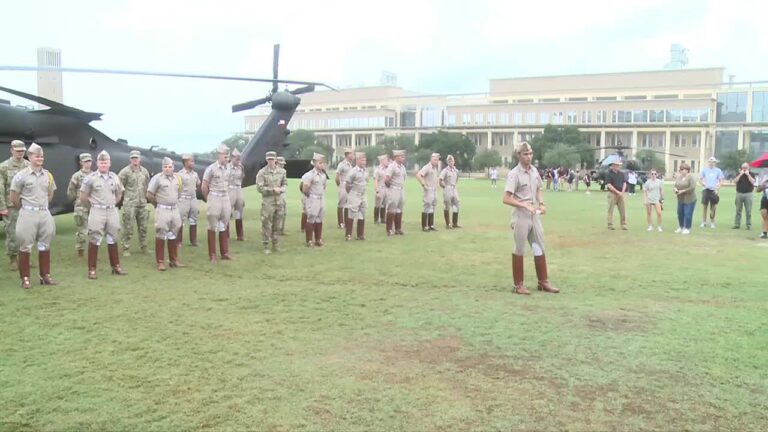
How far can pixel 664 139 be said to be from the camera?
89312 millimetres

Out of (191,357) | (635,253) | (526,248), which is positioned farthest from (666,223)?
(191,357)

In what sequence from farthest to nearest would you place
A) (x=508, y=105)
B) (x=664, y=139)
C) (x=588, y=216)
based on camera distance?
1. (x=508, y=105)
2. (x=664, y=139)
3. (x=588, y=216)

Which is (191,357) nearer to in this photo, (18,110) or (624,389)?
(624,389)

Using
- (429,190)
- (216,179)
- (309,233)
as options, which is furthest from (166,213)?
(429,190)

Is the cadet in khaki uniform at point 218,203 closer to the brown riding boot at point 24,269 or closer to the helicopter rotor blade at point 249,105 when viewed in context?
the brown riding boot at point 24,269

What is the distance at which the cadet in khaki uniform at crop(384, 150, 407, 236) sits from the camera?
44.2 ft

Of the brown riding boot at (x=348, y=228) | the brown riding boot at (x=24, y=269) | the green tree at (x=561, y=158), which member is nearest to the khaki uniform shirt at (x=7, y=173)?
the brown riding boot at (x=24, y=269)

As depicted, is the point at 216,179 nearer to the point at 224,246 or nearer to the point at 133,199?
the point at 224,246

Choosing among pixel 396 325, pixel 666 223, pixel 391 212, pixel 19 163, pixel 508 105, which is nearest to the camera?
pixel 396 325

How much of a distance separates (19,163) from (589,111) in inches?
3623

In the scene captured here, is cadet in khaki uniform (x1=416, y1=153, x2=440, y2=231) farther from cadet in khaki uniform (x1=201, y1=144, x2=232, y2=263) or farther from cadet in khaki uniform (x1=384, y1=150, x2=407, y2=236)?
cadet in khaki uniform (x1=201, y1=144, x2=232, y2=263)

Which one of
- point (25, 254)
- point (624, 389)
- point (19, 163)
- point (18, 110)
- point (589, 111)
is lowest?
point (624, 389)

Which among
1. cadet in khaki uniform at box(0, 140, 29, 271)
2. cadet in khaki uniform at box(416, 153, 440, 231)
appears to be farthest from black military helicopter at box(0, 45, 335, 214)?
cadet in khaki uniform at box(416, 153, 440, 231)

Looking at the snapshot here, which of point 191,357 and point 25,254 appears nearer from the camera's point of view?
point 191,357
